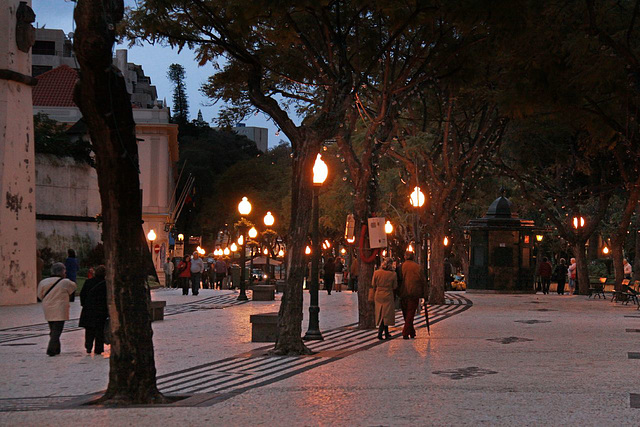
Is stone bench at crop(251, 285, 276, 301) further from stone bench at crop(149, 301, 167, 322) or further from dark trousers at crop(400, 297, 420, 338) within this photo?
dark trousers at crop(400, 297, 420, 338)

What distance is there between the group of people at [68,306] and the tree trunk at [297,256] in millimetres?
2895

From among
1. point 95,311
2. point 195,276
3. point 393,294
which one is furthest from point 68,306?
point 195,276

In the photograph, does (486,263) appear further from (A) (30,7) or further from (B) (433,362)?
(B) (433,362)

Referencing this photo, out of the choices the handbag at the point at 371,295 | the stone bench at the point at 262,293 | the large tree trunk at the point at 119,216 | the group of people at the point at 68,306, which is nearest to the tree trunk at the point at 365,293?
the handbag at the point at 371,295

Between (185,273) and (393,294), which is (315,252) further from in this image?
(185,273)

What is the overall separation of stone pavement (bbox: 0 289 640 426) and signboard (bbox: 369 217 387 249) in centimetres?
193

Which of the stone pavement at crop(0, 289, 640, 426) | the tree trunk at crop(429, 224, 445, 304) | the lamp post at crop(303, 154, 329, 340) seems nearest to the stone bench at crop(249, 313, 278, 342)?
the stone pavement at crop(0, 289, 640, 426)

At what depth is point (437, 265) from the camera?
3456cm

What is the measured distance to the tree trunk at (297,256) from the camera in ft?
55.0

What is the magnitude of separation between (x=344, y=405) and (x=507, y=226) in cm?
3467

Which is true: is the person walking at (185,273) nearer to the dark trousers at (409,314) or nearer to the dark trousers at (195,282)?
the dark trousers at (195,282)

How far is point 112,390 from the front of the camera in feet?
36.8

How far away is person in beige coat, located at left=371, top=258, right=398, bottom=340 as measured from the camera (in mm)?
19812

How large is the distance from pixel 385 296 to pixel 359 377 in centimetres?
687
